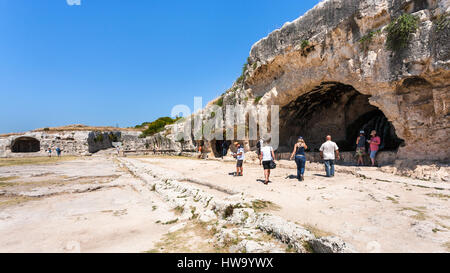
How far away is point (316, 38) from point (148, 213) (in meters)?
9.60

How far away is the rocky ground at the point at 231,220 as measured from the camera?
243 centimetres

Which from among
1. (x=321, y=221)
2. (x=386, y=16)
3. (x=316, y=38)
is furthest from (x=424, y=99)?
(x=321, y=221)

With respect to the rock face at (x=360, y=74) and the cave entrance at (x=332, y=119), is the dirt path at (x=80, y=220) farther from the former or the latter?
the cave entrance at (x=332, y=119)

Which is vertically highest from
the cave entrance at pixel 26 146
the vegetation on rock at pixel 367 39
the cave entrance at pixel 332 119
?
the vegetation on rock at pixel 367 39

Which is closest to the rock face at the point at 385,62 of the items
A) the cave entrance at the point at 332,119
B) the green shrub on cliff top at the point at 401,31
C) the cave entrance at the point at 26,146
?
the green shrub on cliff top at the point at 401,31

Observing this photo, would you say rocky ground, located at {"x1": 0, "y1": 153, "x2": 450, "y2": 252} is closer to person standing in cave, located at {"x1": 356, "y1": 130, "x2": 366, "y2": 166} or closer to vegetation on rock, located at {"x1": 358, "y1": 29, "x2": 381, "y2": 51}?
person standing in cave, located at {"x1": 356, "y1": 130, "x2": 366, "y2": 166}

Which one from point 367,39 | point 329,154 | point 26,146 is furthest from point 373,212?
point 26,146

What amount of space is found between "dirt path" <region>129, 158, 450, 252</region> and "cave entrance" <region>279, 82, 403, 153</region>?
747 centimetres

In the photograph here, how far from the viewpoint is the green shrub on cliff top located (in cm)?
645

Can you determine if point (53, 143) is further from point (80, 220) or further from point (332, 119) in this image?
point (332, 119)

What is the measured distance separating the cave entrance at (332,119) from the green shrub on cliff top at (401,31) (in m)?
4.81

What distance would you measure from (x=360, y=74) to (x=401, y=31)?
172cm
